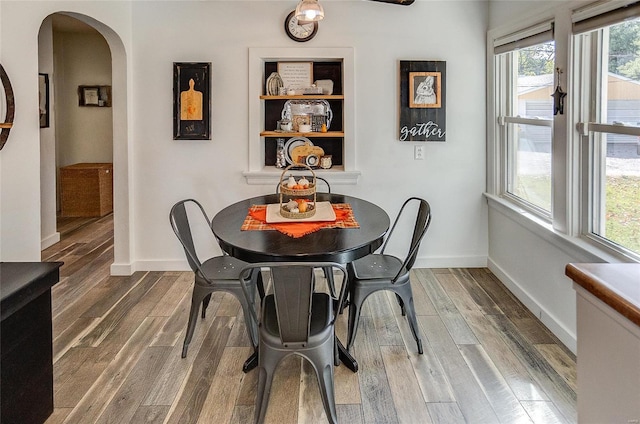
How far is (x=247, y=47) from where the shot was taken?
401 cm

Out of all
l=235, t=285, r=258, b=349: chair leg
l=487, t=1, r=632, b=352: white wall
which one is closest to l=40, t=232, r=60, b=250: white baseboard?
l=235, t=285, r=258, b=349: chair leg


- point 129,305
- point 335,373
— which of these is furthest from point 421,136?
point 129,305

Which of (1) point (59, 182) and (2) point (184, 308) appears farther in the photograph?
(1) point (59, 182)

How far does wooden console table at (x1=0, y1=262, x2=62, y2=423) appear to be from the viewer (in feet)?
5.78

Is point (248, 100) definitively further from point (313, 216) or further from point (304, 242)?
point (304, 242)

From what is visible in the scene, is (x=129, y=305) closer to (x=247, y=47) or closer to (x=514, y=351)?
(x=247, y=47)

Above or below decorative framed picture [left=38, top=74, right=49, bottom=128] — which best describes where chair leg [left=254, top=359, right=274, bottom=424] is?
below

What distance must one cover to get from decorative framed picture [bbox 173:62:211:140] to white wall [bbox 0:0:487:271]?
7 centimetres

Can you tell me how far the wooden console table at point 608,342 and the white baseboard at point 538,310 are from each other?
1.68 m

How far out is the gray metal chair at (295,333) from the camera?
1.93 metres

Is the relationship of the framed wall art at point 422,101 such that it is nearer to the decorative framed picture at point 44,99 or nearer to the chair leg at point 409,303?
the chair leg at point 409,303

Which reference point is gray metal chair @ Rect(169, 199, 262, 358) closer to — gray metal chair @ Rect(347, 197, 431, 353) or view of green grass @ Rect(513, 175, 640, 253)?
gray metal chair @ Rect(347, 197, 431, 353)

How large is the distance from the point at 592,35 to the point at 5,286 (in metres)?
3.04

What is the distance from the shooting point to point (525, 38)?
3.33m
